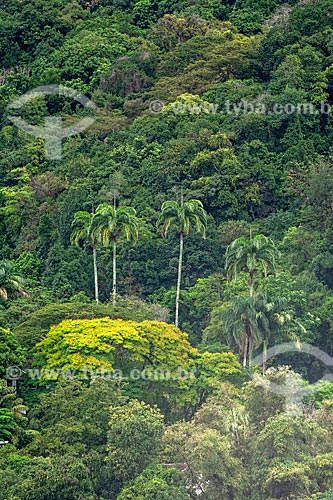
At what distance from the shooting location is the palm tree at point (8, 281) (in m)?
82.2

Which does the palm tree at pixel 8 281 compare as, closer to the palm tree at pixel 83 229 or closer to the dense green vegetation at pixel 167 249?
the dense green vegetation at pixel 167 249

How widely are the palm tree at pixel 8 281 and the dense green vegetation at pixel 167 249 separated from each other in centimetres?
28

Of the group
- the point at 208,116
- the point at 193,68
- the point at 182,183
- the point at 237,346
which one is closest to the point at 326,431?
the point at 237,346

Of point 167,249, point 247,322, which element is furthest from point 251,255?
point 167,249

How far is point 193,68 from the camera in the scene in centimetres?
10862

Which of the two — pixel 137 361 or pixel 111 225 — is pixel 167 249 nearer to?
pixel 111 225

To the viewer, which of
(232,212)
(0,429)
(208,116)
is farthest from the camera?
(208,116)

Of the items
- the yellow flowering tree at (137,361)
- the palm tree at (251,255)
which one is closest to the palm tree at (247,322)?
the yellow flowering tree at (137,361)

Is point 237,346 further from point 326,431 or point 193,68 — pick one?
point 193,68

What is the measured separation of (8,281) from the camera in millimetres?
82688

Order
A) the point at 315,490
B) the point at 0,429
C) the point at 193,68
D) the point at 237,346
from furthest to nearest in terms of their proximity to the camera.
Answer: the point at 193,68 < the point at 237,346 < the point at 0,429 < the point at 315,490

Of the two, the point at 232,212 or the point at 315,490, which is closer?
the point at 315,490

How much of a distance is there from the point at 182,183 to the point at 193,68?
15.8 m

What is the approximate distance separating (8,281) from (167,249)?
11.1 metres
